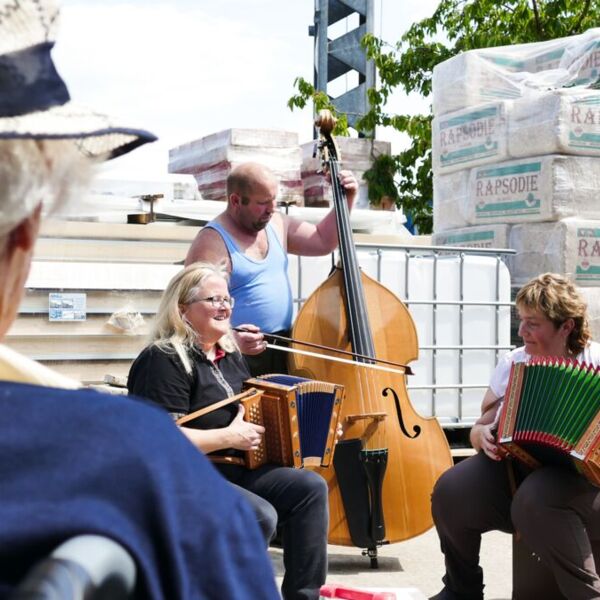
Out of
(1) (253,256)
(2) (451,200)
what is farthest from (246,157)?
(1) (253,256)

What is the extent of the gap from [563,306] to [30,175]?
10.6 ft

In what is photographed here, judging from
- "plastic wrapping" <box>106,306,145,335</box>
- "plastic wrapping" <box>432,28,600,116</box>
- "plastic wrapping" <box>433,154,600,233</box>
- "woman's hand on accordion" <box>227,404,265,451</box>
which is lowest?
"woman's hand on accordion" <box>227,404,265,451</box>

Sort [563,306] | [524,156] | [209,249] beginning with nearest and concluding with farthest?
[563,306], [209,249], [524,156]

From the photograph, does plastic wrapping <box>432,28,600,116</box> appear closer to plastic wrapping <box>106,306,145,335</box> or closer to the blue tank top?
plastic wrapping <box>106,306,145,335</box>

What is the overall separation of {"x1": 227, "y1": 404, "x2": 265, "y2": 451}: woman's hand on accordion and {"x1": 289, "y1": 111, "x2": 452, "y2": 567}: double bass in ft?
2.50

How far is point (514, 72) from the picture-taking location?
6793 millimetres

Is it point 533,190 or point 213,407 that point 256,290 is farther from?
point 533,190

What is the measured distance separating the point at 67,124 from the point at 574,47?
6.26 meters

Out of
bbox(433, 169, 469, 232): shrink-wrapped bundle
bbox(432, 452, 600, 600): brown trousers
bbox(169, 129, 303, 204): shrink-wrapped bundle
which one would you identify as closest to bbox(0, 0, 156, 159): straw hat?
bbox(432, 452, 600, 600): brown trousers

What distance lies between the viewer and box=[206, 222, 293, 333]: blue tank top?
13.6ft

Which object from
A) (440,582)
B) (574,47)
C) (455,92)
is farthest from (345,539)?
(574,47)

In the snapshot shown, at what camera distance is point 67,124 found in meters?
0.77

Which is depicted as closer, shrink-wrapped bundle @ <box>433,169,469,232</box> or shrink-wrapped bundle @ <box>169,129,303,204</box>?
shrink-wrapped bundle @ <box>433,169,469,232</box>

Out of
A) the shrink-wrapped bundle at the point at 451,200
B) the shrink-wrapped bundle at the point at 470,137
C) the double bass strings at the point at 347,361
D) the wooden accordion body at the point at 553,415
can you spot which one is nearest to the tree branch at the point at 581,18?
the shrink-wrapped bundle at the point at 470,137
